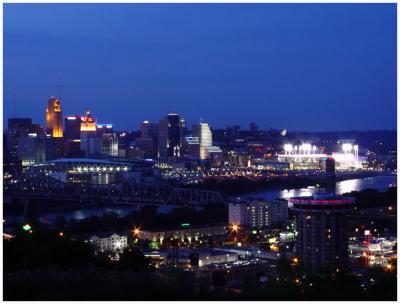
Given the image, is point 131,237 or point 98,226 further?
point 98,226

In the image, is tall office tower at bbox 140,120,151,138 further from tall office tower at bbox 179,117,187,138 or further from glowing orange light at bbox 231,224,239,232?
glowing orange light at bbox 231,224,239,232

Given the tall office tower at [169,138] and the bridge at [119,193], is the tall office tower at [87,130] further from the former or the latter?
the bridge at [119,193]

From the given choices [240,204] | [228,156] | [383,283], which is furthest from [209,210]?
[228,156]

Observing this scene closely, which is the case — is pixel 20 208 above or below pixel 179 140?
below

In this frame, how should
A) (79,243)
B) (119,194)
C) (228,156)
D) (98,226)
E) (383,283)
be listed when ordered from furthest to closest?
(228,156)
(119,194)
(98,226)
(79,243)
(383,283)

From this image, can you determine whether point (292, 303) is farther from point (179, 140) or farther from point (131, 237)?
point (179, 140)
